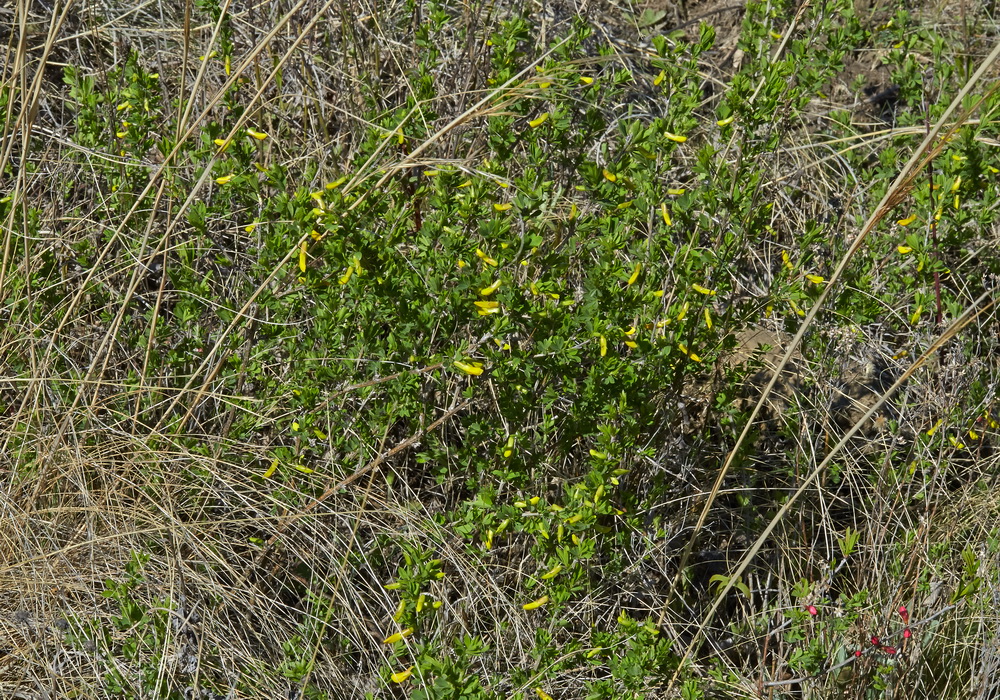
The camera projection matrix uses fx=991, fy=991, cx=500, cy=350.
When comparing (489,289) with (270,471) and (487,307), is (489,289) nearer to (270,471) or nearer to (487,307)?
(487,307)

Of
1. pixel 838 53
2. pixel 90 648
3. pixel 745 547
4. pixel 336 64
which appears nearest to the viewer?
pixel 90 648

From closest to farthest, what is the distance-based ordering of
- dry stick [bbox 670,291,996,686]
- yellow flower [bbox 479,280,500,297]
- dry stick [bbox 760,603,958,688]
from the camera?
dry stick [bbox 670,291,996,686] < yellow flower [bbox 479,280,500,297] < dry stick [bbox 760,603,958,688]

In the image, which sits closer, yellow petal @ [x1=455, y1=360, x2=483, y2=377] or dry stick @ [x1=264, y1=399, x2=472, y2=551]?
yellow petal @ [x1=455, y1=360, x2=483, y2=377]

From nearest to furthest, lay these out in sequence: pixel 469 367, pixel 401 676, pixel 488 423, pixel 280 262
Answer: pixel 401 676
pixel 469 367
pixel 280 262
pixel 488 423

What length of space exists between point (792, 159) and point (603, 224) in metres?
1.39

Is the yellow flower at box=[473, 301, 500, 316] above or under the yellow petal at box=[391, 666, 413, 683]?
above

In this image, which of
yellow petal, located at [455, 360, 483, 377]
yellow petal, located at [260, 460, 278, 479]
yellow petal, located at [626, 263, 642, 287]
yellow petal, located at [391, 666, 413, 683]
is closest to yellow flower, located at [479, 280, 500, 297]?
yellow petal, located at [455, 360, 483, 377]

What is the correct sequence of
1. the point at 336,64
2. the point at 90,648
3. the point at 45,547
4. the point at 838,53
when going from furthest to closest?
the point at 336,64 < the point at 838,53 < the point at 45,547 < the point at 90,648

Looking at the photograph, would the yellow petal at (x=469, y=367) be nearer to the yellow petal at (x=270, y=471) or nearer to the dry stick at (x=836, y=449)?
the yellow petal at (x=270, y=471)

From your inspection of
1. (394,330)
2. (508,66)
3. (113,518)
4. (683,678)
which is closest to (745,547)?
(683,678)

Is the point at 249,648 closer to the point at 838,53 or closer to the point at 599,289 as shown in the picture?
the point at 599,289

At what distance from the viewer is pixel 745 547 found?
2439 mm

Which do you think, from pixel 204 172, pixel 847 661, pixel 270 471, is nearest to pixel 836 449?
pixel 847 661

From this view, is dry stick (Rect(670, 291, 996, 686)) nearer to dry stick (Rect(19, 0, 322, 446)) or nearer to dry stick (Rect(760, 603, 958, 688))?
dry stick (Rect(760, 603, 958, 688))
